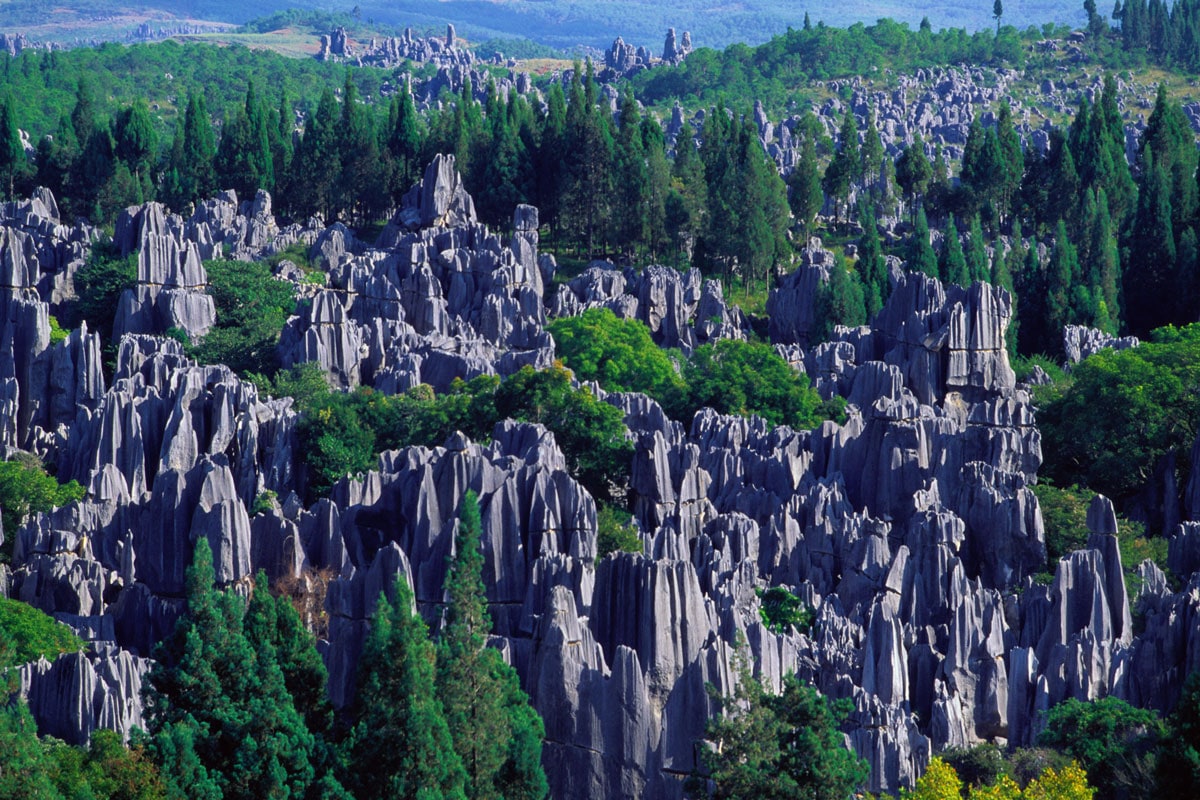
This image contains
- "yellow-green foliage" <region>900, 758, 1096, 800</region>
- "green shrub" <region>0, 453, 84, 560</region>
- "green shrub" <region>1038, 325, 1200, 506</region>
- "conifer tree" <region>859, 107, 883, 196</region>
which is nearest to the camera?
"yellow-green foliage" <region>900, 758, 1096, 800</region>

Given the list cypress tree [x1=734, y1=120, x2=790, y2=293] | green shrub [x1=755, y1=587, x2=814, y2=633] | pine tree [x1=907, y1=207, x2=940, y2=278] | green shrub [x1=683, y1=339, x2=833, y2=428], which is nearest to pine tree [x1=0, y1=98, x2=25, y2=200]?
cypress tree [x1=734, y1=120, x2=790, y2=293]

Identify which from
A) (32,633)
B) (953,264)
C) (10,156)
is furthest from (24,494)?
(10,156)

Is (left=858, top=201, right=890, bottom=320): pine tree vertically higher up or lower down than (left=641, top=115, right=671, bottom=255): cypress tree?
lower down

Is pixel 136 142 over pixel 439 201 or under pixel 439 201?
over

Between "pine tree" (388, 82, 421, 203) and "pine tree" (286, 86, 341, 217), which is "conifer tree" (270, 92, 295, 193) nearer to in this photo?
"pine tree" (286, 86, 341, 217)

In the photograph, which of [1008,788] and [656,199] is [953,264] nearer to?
[656,199]

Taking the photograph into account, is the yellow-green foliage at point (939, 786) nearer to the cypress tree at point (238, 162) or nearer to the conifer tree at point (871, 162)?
the cypress tree at point (238, 162)

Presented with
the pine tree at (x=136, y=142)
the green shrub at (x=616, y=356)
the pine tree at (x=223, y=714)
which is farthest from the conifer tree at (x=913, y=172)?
the pine tree at (x=223, y=714)
